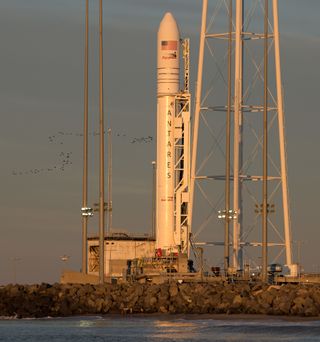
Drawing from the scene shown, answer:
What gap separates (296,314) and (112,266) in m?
26.7

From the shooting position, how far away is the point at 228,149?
99062 mm

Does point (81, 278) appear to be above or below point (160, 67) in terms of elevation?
below

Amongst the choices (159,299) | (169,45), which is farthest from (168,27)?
(159,299)

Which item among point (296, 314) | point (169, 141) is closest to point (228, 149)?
point (169, 141)

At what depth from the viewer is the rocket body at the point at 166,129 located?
333 feet

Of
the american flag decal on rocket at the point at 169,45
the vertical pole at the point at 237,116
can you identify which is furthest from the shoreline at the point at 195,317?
the american flag decal on rocket at the point at 169,45

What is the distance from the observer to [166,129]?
334 feet

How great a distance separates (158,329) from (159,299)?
42.9 ft

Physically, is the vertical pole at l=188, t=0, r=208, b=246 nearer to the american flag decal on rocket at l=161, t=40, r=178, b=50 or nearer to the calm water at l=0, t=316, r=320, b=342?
the american flag decal on rocket at l=161, t=40, r=178, b=50

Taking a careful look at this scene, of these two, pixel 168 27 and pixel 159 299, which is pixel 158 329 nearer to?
pixel 159 299

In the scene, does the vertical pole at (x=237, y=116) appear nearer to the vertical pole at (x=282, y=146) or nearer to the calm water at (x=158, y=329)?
the vertical pole at (x=282, y=146)

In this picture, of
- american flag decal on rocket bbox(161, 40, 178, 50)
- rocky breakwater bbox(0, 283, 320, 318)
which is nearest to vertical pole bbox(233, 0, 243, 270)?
american flag decal on rocket bbox(161, 40, 178, 50)

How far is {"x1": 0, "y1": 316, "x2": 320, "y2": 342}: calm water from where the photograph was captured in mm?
68938

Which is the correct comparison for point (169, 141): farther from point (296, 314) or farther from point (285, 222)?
point (296, 314)
